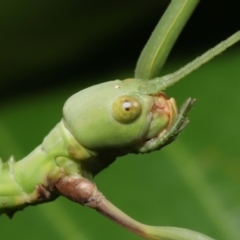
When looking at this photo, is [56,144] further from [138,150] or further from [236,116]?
[236,116]

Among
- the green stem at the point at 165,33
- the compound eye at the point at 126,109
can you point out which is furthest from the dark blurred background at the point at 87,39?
the compound eye at the point at 126,109

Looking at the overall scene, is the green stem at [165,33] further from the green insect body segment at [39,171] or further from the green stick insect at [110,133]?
the green insect body segment at [39,171]

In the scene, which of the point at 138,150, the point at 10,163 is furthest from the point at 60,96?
the point at 138,150

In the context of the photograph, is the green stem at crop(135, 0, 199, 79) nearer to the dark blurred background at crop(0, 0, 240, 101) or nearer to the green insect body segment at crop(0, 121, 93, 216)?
the green insect body segment at crop(0, 121, 93, 216)

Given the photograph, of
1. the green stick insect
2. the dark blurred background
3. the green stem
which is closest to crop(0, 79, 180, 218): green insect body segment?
the green stick insect

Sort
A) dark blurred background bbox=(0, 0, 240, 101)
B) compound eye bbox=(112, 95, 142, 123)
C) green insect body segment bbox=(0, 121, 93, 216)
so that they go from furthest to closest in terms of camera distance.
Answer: dark blurred background bbox=(0, 0, 240, 101) < green insect body segment bbox=(0, 121, 93, 216) < compound eye bbox=(112, 95, 142, 123)

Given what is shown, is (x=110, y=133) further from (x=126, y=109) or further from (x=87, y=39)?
(x=87, y=39)

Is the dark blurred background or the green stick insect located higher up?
the dark blurred background

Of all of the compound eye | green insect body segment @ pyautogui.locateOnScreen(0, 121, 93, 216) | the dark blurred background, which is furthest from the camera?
the dark blurred background
